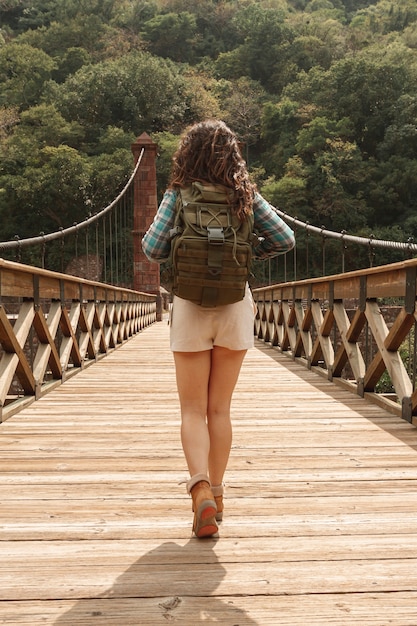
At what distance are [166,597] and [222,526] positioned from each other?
0.39 metres

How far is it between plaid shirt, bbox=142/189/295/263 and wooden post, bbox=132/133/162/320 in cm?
1081

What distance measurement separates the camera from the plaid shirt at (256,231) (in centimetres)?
151

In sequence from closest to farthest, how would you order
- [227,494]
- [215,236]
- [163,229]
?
[215,236]
[163,229]
[227,494]

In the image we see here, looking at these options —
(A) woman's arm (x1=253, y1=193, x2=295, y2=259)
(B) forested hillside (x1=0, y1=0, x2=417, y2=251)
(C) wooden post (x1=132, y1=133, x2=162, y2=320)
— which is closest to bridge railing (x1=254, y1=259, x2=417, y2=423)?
(A) woman's arm (x1=253, y1=193, x2=295, y2=259)

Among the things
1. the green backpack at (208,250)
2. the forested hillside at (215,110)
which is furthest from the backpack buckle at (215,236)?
the forested hillside at (215,110)

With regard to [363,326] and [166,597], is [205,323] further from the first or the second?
[363,326]

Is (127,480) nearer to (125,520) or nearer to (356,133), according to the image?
(125,520)

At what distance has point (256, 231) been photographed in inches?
63.2

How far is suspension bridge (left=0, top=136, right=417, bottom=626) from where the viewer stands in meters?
1.18

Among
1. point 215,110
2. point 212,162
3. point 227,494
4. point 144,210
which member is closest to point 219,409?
point 227,494

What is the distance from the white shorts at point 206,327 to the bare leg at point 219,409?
0.19 feet

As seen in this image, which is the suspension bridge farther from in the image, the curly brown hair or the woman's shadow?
the curly brown hair

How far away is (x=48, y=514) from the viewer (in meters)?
1.64

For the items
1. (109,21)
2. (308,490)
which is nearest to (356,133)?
(109,21)
